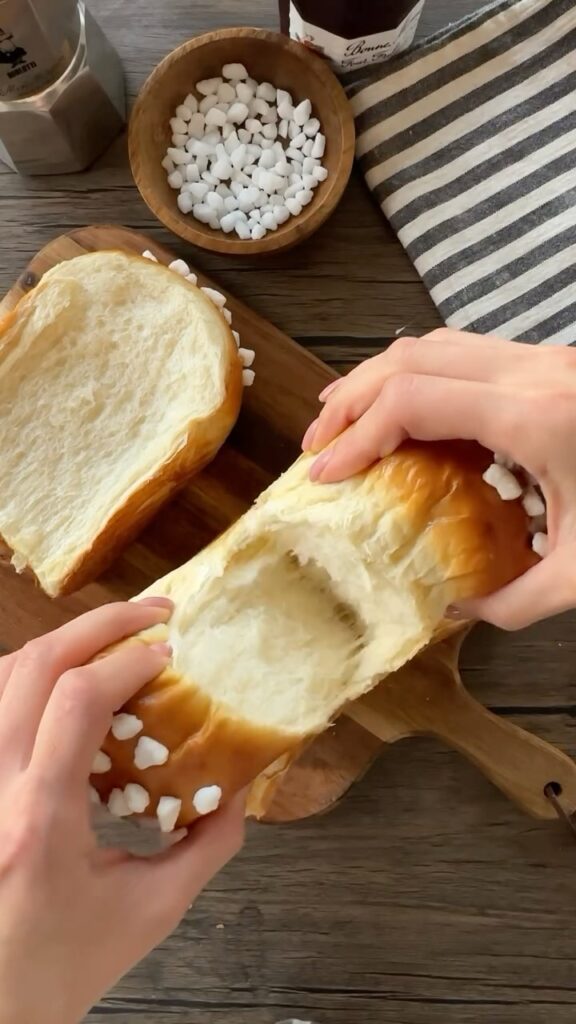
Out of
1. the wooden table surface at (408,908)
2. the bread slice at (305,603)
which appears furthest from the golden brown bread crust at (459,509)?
the wooden table surface at (408,908)

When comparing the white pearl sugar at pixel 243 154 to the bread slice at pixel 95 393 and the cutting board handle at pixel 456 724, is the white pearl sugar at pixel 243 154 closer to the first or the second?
the bread slice at pixel 95 393

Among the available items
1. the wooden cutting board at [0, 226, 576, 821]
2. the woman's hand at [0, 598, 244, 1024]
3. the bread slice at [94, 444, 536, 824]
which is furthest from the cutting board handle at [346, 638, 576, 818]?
the woman's hand at [0, 598, 244, 1024]

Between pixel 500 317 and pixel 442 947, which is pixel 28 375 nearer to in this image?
pixel 500 317

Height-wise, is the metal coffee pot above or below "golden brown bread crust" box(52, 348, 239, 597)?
above

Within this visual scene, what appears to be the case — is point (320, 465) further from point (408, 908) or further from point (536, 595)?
point (408, 908)

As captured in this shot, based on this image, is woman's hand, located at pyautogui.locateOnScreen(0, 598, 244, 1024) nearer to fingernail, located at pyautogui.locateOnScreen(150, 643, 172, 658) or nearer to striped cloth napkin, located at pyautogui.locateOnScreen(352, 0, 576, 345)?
fingernail, located at pyautogui.locateOnScreen(150, 643, 172, 658)

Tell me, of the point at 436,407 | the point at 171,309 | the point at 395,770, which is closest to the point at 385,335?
the point at 171,309
